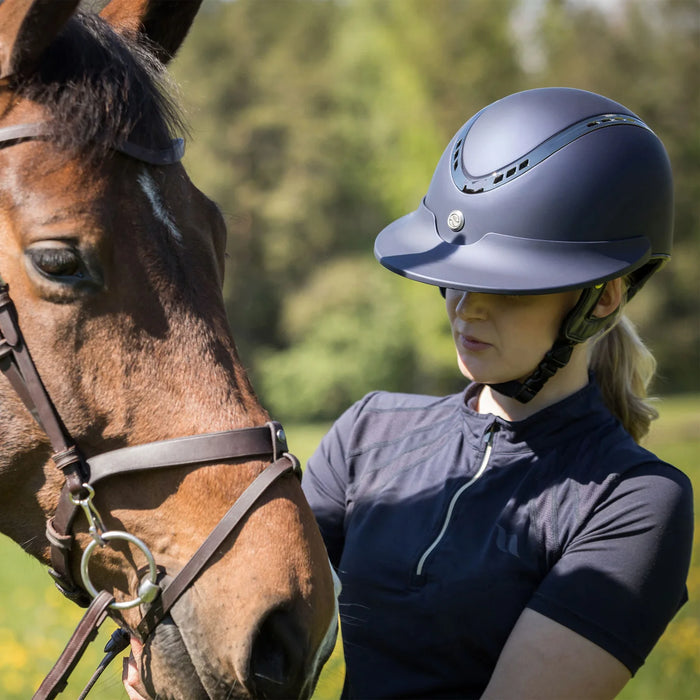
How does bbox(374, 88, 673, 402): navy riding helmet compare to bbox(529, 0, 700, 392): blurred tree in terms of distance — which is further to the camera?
bbox(529, 0, 700, 392): blurred tree

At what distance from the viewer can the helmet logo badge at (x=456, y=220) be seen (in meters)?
2.40

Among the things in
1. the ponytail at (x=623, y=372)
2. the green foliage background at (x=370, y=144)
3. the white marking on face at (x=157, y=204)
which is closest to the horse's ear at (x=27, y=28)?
the white marking on face at (x=157, y=204)

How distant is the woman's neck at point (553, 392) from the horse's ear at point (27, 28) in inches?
63.3

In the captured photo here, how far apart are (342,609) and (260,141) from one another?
3300 centimetres

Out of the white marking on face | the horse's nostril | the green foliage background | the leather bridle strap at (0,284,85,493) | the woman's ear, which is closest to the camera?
the horse's nostril

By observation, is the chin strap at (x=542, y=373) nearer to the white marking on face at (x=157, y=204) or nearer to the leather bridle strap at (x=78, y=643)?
the white marking on face at (x=157, y=204)

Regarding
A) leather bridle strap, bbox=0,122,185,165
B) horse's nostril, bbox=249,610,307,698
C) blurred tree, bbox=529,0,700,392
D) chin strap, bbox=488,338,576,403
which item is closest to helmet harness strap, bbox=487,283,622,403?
chin strap, bbox=488,338,576,403

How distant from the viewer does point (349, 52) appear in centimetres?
3241

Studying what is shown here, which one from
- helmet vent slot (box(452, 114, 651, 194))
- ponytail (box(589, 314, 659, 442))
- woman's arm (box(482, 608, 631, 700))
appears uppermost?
helmet vent slot (box(452, 114, 651, 194))

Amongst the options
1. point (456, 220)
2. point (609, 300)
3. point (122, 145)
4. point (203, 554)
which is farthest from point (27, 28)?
point (609, 300)

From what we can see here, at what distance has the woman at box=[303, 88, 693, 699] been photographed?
208cm

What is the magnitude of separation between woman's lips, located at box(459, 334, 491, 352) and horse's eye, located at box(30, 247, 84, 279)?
105 cm

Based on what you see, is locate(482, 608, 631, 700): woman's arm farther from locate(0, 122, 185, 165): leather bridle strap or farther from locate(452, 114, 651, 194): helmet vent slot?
locate(0, 122, 185, 165): leather bridle strap

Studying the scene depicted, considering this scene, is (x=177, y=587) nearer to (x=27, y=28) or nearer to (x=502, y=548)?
(x=502, y=548)
